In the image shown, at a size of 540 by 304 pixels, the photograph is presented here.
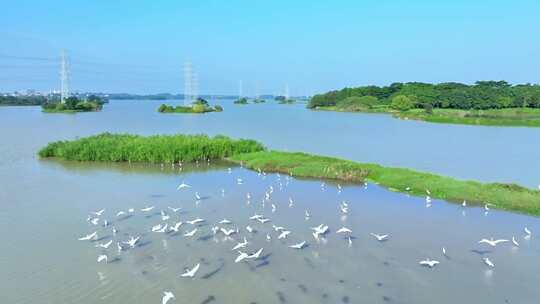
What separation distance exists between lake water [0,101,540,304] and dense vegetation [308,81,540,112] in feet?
268

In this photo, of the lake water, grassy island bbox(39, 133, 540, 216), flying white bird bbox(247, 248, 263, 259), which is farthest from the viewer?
grassy island bbox(39, 133, 540, 216)

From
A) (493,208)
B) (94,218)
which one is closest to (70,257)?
(94,218)

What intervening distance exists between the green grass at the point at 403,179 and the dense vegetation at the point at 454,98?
7810 cm

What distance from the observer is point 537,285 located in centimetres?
1358

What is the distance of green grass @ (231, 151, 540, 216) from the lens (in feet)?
70.4

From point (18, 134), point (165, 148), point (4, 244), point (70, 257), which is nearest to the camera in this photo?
point (70, 257)

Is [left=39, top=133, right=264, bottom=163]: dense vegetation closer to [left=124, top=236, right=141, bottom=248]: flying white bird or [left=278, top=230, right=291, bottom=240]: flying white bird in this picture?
[left=124, top=236, right=141, bottom=248]: flying white bird

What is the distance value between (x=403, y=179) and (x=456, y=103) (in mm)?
90859

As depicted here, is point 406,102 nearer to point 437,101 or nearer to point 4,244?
point 437,101

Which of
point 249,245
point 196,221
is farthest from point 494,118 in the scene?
point 249,245

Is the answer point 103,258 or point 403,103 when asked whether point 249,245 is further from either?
point 403,103

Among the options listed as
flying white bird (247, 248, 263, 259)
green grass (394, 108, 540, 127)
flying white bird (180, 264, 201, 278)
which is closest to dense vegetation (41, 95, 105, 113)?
green grass (394, 108, 540, 127)

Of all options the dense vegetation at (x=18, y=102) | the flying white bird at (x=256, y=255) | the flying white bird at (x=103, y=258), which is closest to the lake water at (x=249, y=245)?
the flying white bird at (x=256, y=255)

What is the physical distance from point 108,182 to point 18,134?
32.6 meters
